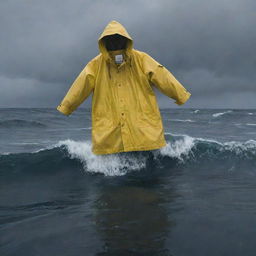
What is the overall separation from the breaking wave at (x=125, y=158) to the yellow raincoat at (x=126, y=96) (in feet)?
2.67

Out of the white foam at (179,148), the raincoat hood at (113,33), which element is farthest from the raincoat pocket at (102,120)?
the white foam at (179,148)

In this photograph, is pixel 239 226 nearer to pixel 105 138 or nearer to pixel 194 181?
pixel 194 181

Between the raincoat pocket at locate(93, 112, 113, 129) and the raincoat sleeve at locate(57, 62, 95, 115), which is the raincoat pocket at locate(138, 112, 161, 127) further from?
the raincoat sleeve at locate(57, 62, 95, 115)

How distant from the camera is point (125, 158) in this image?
7.39 metres

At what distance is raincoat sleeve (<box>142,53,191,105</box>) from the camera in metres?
6.46

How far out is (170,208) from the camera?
496cm

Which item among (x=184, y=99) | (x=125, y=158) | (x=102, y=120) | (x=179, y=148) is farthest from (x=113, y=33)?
(x=179, y=148)

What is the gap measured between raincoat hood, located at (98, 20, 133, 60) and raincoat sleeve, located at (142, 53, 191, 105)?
1.11ft

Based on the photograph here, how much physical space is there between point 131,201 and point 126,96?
1.91 m

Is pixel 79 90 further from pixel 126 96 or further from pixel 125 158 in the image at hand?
pixel 125 158

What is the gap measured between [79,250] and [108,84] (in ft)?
11.0

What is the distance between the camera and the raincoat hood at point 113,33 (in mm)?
A: 6102

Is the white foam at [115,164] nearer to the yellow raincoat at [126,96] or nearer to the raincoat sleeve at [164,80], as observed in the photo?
the yellow raincoat at [126,96]

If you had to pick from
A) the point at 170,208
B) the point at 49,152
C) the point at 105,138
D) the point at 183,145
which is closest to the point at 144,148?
the point at 105,138
